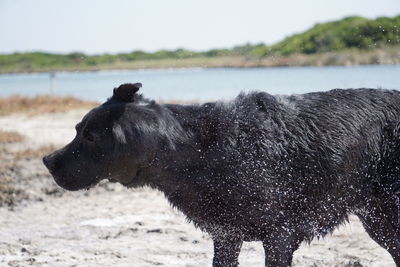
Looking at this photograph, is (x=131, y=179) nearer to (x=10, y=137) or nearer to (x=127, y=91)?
(x=127, y=91)

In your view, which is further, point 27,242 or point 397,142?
point 27,242

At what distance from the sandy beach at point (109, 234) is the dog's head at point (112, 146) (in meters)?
1.95

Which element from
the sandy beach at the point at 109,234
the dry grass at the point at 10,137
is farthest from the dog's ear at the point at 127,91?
the dry grass at the point at 10,137

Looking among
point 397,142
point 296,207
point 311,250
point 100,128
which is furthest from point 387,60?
point 100,128

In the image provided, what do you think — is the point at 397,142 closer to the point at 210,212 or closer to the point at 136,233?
the point at 210,212

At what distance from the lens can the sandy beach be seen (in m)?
6.07

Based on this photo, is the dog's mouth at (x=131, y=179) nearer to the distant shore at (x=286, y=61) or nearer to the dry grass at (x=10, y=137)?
the distant shore at (x=286, y=61)

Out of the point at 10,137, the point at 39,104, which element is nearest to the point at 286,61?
the point at 10,137

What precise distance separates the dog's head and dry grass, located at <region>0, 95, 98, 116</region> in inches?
606

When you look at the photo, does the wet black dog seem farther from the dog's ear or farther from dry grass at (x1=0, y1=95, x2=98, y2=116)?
dry grass at (x1=0, y1=95, x2=98, y2=116)

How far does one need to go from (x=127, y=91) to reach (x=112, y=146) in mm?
411

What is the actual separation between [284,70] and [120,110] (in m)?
19.6

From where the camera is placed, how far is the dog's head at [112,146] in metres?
4.21

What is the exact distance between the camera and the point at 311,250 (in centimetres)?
623
